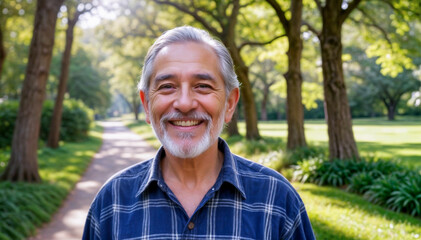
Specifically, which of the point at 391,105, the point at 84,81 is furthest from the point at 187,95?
the point at 391,105

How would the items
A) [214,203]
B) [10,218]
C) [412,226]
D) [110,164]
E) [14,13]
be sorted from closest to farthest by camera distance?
[214,203] < [412,226] < [10,218] < [110,164] < [14,13]

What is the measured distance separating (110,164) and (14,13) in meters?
7.32

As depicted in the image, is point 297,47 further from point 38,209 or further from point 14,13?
point 14,13

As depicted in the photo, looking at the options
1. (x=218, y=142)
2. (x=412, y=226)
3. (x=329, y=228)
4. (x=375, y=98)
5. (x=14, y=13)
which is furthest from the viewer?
(x=375, y=98)

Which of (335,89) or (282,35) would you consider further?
(282,35)

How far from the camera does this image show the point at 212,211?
1.83 m

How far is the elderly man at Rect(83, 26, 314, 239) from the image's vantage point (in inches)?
71.4

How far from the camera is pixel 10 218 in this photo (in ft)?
19.0

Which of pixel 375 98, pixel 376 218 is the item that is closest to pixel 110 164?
pixel 376 218

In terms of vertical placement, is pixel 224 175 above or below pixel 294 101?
below

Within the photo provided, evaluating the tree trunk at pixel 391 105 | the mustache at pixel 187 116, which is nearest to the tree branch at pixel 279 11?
the mustache at pixel 187 116

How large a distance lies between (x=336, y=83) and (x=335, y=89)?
0.16 m

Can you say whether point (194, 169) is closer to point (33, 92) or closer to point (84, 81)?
point (33, 92)

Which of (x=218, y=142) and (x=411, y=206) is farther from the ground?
(x=218, y=142)
